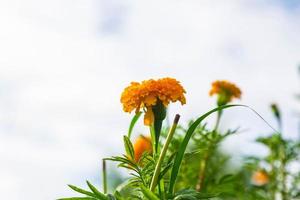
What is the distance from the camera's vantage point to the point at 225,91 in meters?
2.96

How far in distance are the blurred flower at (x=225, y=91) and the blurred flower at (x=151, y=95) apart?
1.25 m

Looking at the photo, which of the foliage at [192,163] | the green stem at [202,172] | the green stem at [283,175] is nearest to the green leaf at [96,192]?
the foliage at [192,163]

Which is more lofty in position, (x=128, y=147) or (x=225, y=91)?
(x=225, y=91)

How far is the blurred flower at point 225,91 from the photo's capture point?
2947 mm

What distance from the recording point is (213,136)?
2693 mm

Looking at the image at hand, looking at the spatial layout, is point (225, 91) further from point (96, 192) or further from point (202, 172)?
point (96, 192)

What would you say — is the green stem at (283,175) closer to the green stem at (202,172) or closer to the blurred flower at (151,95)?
the green stem at (202,172)

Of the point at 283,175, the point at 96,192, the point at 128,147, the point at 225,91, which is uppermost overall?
the point at 225,91

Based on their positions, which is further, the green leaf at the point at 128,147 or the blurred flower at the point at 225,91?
the blurred flower at the point at 225,91

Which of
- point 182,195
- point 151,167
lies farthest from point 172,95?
point 182,195

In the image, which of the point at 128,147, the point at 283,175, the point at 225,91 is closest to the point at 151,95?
the point at 128,147

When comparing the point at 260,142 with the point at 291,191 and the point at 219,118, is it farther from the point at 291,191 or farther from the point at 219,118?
the point at 219,118

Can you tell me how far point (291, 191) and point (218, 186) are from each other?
78 cm

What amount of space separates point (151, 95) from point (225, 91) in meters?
1.32
